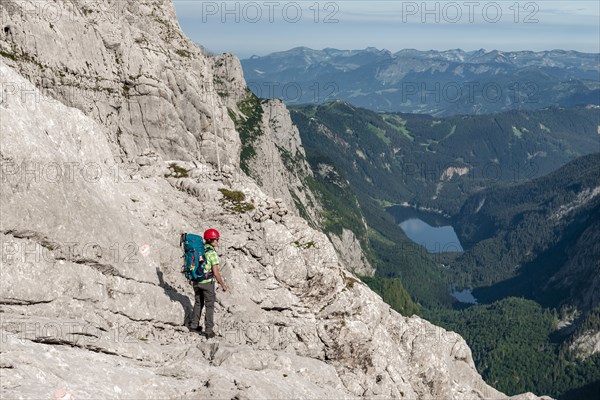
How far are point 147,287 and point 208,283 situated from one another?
4.46m

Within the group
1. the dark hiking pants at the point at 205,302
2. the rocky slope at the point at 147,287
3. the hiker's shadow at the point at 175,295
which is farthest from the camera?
the hiker's shadow at the point at 175,295

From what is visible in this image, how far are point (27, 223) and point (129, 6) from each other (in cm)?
7335

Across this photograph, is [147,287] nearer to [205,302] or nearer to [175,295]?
[175,295]

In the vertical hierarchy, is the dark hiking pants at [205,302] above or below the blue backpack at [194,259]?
below

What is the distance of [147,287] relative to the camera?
2908 cm

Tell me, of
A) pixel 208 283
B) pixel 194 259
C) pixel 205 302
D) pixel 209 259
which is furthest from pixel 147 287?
pixel 209 259

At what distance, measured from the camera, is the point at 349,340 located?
36219 millimetres

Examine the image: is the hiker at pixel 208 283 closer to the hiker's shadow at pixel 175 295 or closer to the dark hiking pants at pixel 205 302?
the dark hiking pants at pixel 205 302

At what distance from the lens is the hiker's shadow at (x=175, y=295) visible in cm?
2989

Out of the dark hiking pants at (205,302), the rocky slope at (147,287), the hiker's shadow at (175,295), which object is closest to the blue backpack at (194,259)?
the dark hiking pants at (205,302)

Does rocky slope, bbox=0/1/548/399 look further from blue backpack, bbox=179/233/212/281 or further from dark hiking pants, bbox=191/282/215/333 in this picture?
blue backpack, bbox=179/233/212/281

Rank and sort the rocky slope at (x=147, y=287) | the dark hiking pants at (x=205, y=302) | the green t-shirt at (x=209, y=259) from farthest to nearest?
1. the dark hiking pants at (x=205, y=302)
2. the green t-shirt at (x=209, y=259)
3. the rocky slope at (x=147, y=287)

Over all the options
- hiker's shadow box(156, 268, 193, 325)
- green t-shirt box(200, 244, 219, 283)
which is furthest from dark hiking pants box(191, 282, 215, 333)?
hiker's shadow box(156, 268, 193, 325)

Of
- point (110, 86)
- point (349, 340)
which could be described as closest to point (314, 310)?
point (349, 340)
